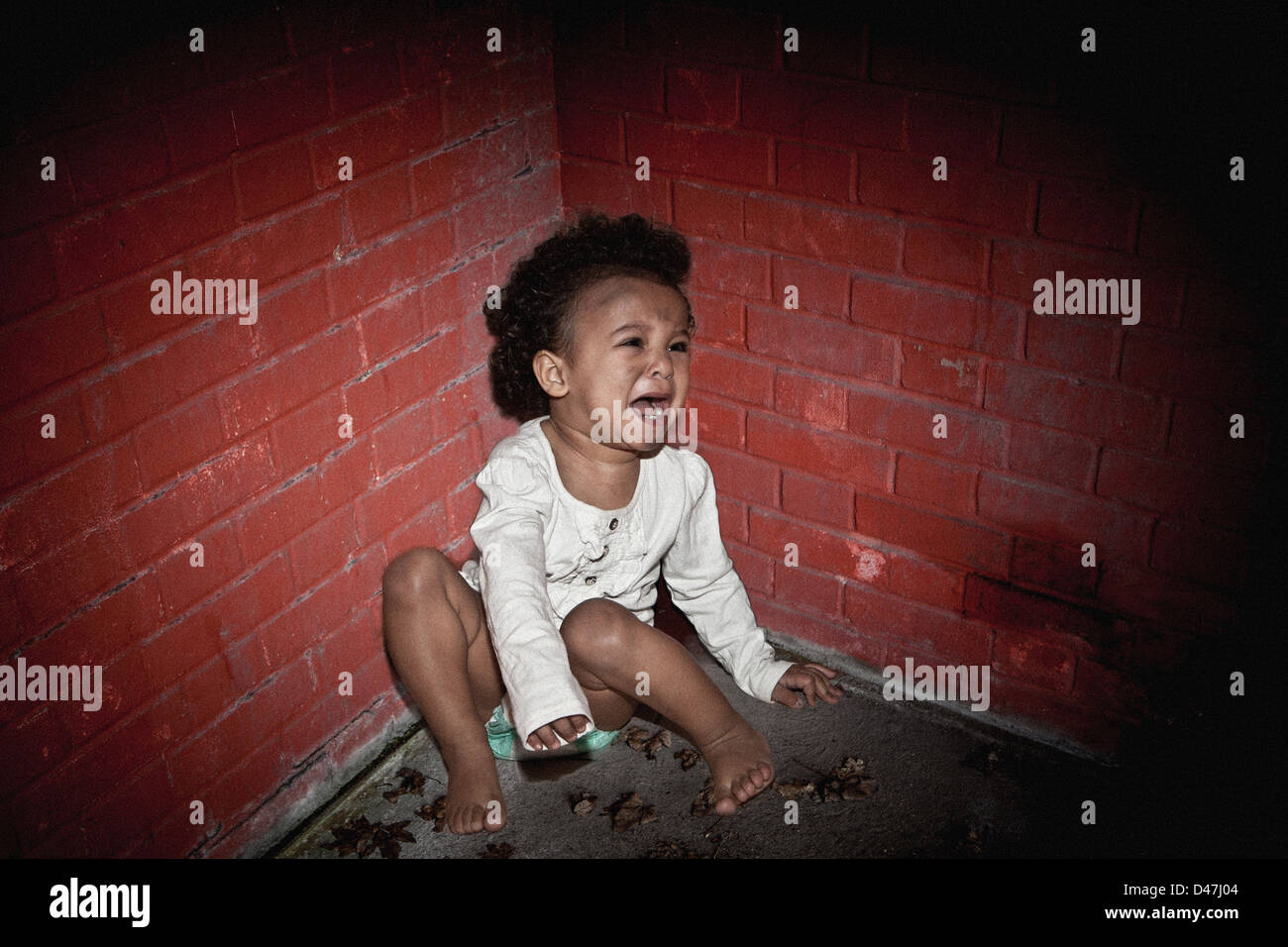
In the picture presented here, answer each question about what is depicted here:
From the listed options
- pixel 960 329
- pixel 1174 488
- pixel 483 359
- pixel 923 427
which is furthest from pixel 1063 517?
pixel 483 359

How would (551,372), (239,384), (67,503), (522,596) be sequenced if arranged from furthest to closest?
1. (551,372)
2. (522,596)
3. (239,384)
4. (67,503)

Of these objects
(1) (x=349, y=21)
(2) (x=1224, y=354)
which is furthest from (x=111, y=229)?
(2) (x=1224, y=354)

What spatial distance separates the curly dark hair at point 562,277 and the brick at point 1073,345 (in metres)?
0.85

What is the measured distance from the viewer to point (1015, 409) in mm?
2764

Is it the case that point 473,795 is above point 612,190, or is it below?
below

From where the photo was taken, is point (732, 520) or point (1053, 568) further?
point (732, 520)

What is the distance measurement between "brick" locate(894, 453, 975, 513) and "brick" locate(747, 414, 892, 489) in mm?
52

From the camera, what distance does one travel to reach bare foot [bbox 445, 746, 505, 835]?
2670 millimetres

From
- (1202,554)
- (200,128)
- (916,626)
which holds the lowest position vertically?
(916,626)

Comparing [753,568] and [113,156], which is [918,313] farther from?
[113,156]

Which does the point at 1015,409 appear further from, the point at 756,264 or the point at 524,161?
the point at 524,161

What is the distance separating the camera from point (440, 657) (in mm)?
2773

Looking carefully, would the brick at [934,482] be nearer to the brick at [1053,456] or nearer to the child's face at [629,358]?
the brick at [1053,456]

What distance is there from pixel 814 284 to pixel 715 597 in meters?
0.93
